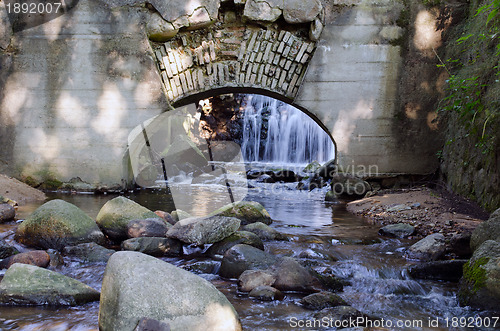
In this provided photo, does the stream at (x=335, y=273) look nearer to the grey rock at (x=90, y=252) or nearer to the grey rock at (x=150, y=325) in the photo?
the grey rock at (x=90, y=252)

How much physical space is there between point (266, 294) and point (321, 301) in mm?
351

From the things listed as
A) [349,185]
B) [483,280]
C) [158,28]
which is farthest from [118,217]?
[349,185]

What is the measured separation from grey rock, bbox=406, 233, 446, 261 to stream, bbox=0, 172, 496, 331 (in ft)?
0.41

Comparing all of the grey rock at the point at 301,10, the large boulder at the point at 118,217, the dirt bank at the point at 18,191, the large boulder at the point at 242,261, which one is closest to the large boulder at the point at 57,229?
the large boulder at the point at 118,217

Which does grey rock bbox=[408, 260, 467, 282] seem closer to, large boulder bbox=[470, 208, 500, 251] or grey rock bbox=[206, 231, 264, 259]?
large boulder bbox=[470, 208, 500, 251]

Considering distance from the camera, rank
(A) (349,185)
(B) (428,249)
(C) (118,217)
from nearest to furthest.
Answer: (B) (428,249) → (C) (118,217) → (A) (349,185)

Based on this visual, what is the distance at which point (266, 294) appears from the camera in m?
2.66

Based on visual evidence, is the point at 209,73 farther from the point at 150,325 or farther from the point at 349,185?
the point at 150,325

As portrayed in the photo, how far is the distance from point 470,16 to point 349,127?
2.29 metres

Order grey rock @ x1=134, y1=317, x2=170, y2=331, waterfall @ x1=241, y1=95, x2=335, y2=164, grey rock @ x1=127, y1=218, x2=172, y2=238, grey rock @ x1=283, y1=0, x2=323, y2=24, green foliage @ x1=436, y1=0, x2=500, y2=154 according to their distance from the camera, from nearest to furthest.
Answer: grey rock @ x1=134, y1=317, x2=170, y2=331
grey rock @ x1=127, y1=218, x2=172, y2=238
green foliage @ x1=436, y1=0, x2=500, y2=154
grey rock @ x1=283, y1=0, x2=323, y2=24
waterfall @ x1=241, y1=95, x2=335, y2=164

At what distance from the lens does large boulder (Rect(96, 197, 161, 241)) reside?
157 inches

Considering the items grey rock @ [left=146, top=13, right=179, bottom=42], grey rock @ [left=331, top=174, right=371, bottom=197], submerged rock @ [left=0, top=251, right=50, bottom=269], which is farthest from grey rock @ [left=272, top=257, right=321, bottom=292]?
grey rock @ [left=146, top=13, right=179, bottom=42]

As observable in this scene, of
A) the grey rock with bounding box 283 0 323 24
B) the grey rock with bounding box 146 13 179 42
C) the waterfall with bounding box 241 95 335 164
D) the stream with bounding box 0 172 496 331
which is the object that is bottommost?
the stream with bounding box 0 172 496 331

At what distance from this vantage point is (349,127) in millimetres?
6543
